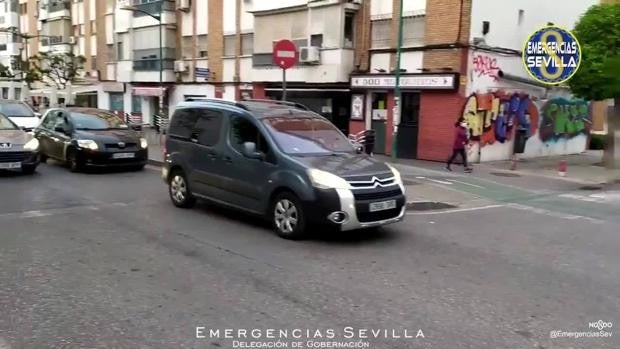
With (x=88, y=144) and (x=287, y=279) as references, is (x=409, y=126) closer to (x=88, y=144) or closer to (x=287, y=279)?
(x=88, y=144)

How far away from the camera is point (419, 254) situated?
6.95 metres

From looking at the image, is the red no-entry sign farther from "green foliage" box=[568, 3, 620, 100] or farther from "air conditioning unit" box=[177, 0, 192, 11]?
"air conditioning unit" box=[177, 0, 192, 11]

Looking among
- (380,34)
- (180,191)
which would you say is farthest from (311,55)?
(180,191)

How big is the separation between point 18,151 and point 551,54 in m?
13.0

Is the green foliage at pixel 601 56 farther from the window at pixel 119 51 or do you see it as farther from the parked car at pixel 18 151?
the window at pixel 119 51

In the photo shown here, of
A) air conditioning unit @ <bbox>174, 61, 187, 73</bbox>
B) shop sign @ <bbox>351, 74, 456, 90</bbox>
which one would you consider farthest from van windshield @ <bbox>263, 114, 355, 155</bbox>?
air conditioning unit @ <bbox>174, 61, 187, 73</bbox>

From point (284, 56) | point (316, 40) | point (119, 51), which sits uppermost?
point (119, 51)

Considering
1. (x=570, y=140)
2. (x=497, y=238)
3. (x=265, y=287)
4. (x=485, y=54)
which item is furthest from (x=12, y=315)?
(x=570, y=140)

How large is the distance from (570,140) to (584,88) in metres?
6.06

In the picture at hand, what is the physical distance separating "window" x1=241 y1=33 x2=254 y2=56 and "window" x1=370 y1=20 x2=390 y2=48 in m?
7.39

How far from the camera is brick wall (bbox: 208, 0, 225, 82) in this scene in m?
27.7

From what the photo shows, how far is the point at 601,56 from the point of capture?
54.6ft

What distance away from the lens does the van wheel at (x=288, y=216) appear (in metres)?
7.32

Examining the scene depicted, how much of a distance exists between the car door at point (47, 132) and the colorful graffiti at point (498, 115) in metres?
11.4
